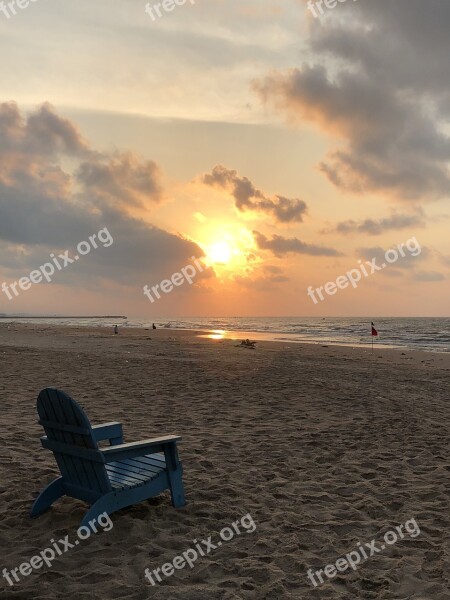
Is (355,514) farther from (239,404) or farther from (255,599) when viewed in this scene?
(239,404)

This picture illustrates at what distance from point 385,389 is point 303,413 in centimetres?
465

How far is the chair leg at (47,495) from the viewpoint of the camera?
500 cm

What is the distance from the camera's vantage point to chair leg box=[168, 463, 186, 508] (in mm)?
5184

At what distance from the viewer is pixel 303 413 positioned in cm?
1024

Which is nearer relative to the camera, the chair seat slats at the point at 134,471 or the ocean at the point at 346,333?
the chair seat slats at the point at 134,471

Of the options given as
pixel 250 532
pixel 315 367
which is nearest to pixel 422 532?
pixel 250 532
